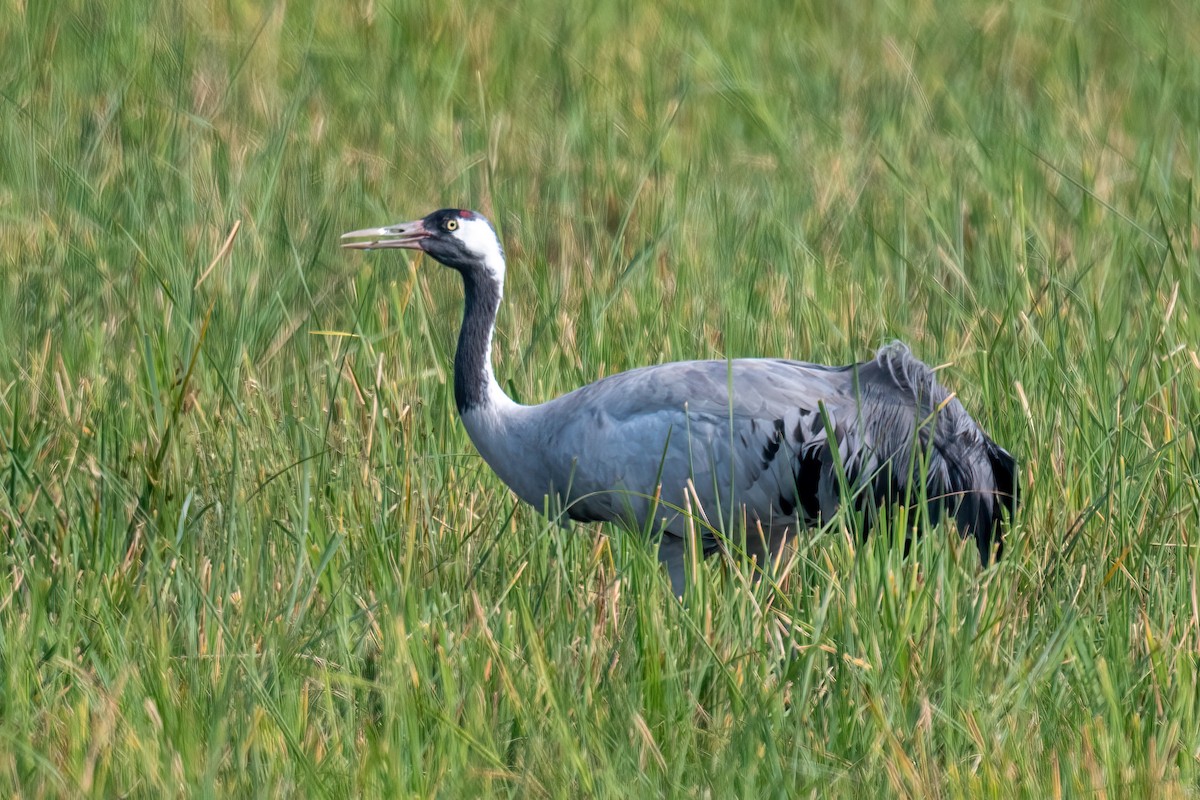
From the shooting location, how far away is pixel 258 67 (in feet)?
23.2

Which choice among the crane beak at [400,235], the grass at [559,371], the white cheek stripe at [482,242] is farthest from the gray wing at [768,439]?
the crane beak at [400,235]

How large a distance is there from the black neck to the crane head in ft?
0.10

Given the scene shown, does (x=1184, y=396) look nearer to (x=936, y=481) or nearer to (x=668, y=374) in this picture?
(x=936, y=481)

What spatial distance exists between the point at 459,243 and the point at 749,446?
0.90 metres

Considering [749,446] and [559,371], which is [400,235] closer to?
[559,371]

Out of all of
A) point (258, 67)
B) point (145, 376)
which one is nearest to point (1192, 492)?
point (145, 376)

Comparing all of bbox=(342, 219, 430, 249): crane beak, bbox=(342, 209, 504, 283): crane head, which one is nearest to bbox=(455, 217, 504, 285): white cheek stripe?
bbox=(342, 209, 504, 283): crane head

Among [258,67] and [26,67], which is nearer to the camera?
[26,67]

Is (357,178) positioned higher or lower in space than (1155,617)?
higher

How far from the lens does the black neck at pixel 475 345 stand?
440 centimetres

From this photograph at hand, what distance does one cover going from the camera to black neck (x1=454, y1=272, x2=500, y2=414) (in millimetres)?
4398

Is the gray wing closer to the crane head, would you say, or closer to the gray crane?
the gray crane

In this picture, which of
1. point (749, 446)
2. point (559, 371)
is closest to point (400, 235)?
point (559, 371)

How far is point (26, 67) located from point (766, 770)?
4.69 metres
